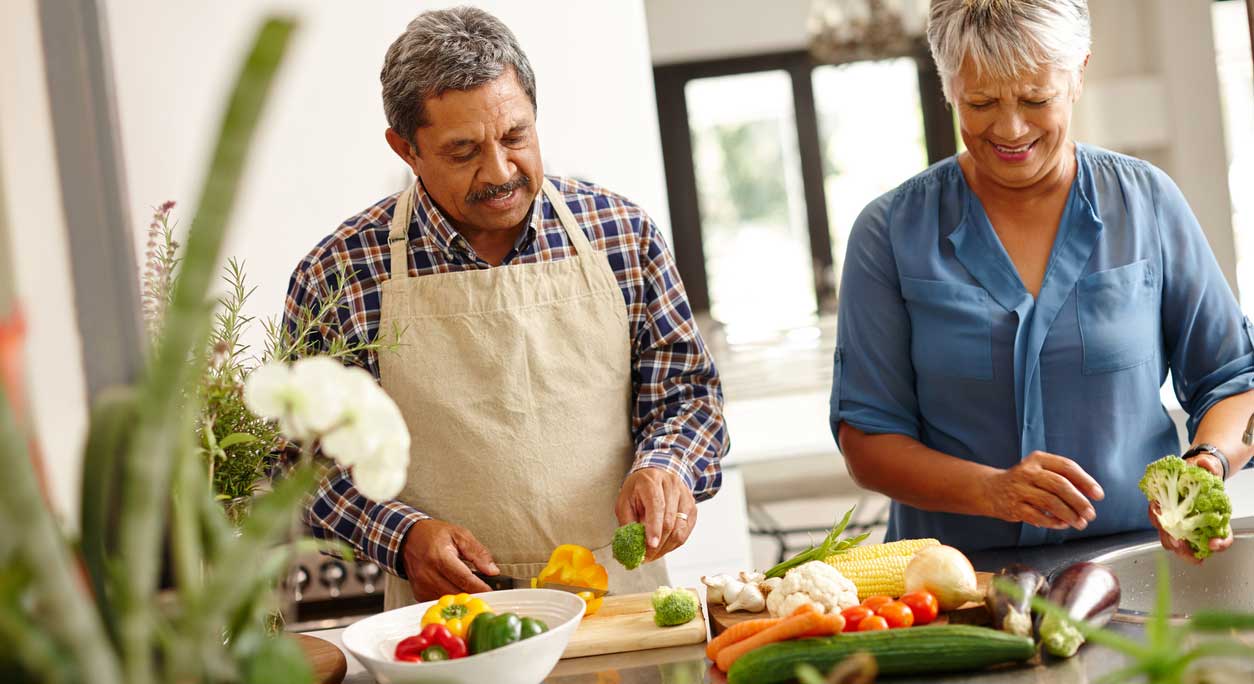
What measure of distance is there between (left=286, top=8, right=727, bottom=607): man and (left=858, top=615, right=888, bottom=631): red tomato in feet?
1.91

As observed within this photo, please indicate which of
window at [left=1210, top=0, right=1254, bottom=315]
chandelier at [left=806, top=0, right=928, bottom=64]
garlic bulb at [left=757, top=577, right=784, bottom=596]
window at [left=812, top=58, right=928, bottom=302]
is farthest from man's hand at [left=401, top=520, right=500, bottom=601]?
window at [left=812, top=58, right=928, bottom=302]

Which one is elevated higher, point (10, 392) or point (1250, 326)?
point (10, 392)

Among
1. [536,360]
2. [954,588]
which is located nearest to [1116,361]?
Result: [954,588]

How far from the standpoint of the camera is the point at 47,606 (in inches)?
25.5

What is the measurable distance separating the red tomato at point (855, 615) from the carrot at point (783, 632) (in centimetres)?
8

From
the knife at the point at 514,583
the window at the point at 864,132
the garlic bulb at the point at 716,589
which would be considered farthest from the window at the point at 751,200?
the garlic bulb at the point at 716,589

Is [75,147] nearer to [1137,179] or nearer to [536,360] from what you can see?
[536,360]

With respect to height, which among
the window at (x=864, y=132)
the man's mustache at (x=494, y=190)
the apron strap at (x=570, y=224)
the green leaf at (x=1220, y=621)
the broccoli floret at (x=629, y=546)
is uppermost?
the window at (x=864, y=132)

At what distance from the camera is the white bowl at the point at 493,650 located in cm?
136

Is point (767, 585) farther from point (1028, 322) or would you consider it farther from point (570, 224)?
point (570, 224)

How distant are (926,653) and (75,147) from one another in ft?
3.32

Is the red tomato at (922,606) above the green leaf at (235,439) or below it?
below

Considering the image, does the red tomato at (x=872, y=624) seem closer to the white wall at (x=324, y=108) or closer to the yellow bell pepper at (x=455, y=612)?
the yellow bell pepper at (x=455, y=612)

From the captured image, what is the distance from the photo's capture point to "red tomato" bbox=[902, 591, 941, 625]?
1465 mm
